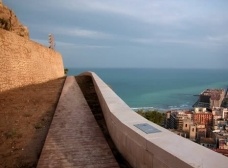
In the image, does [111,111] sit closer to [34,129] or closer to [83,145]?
[83,145]

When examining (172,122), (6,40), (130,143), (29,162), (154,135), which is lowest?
(172,122)

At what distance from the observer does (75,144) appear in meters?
4.99

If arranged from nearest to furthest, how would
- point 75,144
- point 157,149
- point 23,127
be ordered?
point 157,149
point 75,144
point 23,127

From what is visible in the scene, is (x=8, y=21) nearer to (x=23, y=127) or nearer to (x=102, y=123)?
(x=23, y=127)

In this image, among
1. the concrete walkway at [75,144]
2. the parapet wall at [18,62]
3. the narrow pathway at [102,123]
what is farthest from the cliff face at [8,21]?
the concrete walkway at [75,144]

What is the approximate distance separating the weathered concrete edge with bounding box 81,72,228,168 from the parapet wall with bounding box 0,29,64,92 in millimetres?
8766

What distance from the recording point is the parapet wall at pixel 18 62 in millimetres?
11809

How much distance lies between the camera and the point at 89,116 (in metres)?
7.14

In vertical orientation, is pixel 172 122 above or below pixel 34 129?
below

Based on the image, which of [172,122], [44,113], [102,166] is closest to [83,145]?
[102,166]

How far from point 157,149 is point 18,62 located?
12.7m

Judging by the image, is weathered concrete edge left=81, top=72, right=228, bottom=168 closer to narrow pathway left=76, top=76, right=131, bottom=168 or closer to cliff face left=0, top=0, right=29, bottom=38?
narrow pathway left=76, top=76, right=131, bottom=168

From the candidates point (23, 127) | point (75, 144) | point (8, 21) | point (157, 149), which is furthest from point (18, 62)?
point (157, 149)

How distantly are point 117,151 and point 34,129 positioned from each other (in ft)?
9.12
